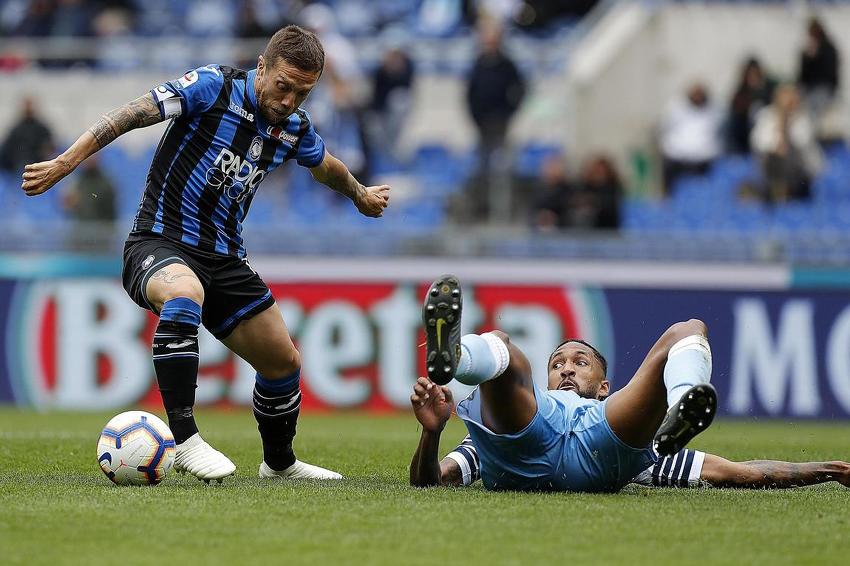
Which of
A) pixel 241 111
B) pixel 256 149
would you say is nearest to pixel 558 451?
pixel 256 149

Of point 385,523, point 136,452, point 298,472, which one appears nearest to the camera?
point 385,523

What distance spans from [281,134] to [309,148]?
0.89ft

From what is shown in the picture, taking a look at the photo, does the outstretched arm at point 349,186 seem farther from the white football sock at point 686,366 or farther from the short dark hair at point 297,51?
the white football sock at point 686,366

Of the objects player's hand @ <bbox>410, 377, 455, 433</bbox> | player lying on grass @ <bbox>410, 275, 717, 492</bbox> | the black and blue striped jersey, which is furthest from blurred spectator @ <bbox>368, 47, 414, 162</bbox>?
player's hand @ <bbox>410, 377, 455, 433</bbox>

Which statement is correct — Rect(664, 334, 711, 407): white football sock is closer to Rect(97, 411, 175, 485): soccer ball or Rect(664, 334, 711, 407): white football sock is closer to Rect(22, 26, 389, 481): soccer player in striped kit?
Rect(22, 26, 389, 481): soccer player in striped kit

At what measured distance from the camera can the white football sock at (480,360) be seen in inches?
234

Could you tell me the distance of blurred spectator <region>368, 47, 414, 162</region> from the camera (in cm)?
1680

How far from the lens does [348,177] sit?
8.00 meters

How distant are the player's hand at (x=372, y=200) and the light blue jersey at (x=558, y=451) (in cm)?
190

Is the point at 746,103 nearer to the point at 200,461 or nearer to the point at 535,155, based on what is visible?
the point at 535,155

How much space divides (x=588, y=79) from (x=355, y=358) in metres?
5.81

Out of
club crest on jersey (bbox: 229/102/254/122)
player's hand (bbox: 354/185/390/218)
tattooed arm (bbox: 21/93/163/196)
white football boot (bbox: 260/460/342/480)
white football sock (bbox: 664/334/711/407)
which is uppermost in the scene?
club crest on jersey (bbox: 229/102/254/122)

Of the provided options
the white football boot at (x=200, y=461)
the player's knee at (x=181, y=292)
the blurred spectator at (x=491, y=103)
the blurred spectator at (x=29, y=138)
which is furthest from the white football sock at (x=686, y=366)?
the blurred spectator at (x=29, y=138)

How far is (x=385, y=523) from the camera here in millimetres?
5562
